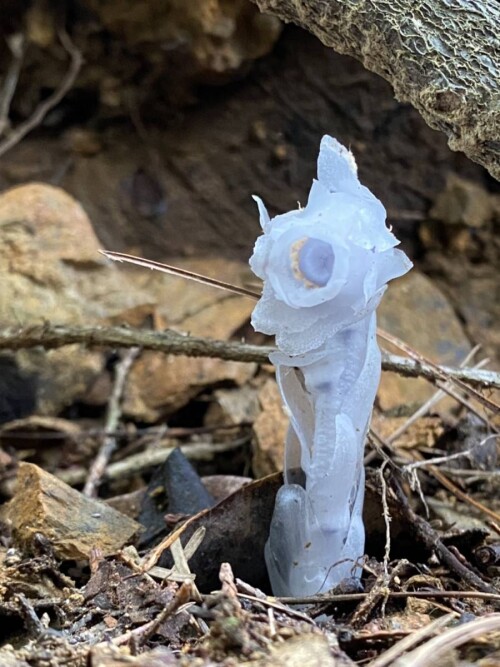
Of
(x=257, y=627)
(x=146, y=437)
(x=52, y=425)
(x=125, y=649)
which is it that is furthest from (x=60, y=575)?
(x=52, y=425)

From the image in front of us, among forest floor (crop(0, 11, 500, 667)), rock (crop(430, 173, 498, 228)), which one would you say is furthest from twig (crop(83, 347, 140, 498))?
rock (crop(430, 173, 498, 228))

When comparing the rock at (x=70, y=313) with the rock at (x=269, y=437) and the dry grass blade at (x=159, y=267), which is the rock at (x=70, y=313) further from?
the dry grass blade at (x=159, y=267)

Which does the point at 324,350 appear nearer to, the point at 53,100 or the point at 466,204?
the point at 466,204

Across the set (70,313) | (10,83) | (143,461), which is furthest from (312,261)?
(10,83)

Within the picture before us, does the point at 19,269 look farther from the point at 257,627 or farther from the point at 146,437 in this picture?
the point at 257,627

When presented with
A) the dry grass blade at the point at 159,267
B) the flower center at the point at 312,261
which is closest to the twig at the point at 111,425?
the dry grass blade at the point at 159,267

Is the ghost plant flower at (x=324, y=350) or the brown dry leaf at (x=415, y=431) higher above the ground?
the ghost plant flower at (x=324, y=350)

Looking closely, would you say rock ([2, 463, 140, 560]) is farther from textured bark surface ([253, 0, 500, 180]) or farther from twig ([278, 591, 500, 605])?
textured bark surface ([253, 0, 500, 180])
